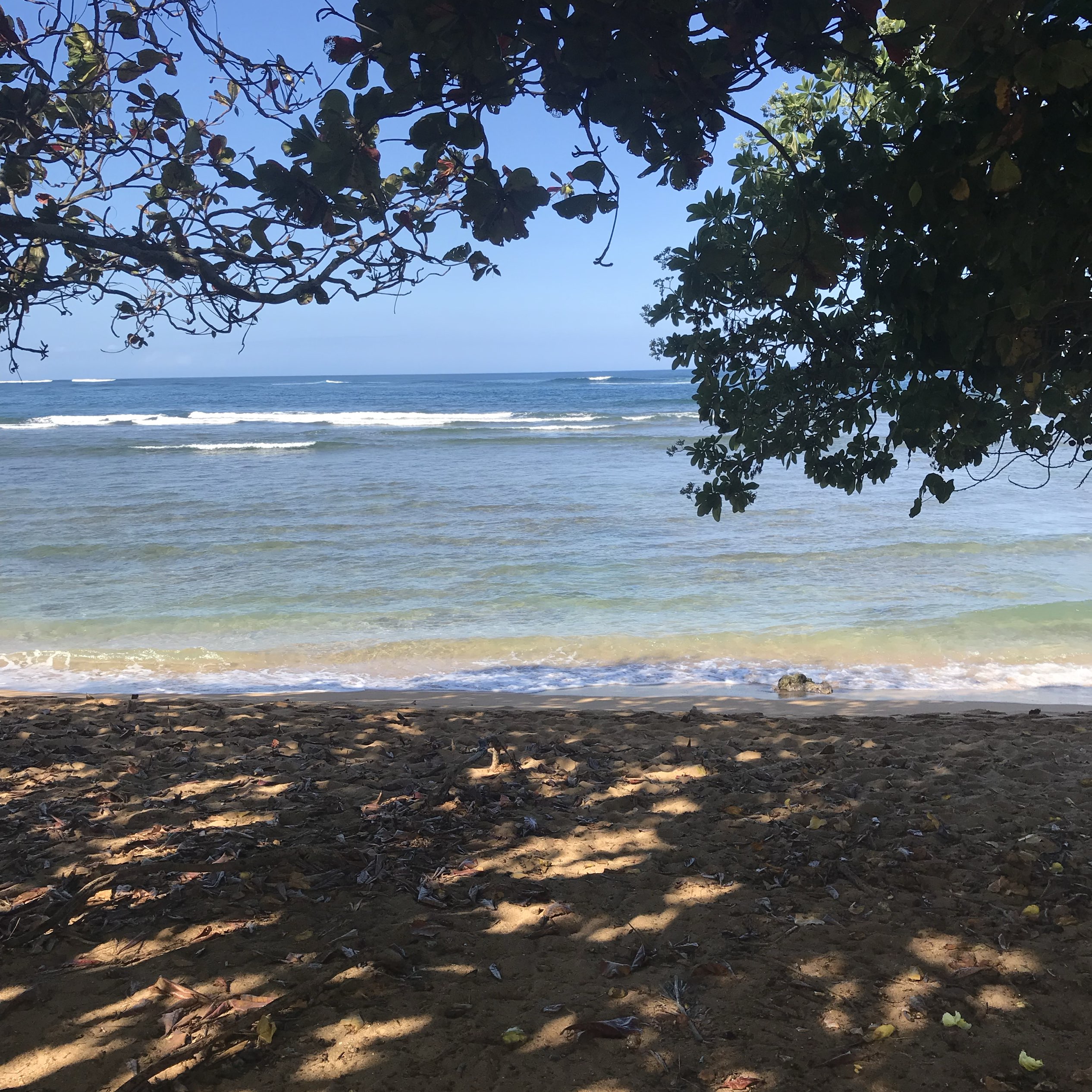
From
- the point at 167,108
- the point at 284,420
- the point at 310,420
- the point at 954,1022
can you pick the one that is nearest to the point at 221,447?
the point at 310,420

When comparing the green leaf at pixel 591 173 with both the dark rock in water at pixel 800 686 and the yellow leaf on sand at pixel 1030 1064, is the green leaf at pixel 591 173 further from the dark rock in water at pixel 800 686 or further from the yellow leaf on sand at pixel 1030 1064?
the dark rock in water at pixel 800 686

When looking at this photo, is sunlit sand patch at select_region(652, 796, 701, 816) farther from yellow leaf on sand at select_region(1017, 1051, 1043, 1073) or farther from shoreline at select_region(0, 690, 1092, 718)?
shoreline at select_region(0, 690, 1092, 718)

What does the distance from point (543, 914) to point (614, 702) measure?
3.71 metres

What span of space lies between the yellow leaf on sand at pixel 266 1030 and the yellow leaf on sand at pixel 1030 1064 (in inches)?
77.1

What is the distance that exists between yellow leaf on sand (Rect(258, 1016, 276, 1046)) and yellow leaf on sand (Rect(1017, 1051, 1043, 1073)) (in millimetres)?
1958

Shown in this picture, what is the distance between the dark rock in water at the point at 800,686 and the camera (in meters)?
6.97

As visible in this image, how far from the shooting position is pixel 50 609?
387 inches

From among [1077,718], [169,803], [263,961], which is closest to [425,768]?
[169,803]

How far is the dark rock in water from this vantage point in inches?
274

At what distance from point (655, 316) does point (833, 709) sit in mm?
3830

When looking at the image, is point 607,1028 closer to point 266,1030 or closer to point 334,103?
point 266,1030

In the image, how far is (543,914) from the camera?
3016mm

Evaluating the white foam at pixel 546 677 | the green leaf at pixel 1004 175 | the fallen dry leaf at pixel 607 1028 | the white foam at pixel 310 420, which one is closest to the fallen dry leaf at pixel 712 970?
the fallen dry leaf at pixel 607 1028

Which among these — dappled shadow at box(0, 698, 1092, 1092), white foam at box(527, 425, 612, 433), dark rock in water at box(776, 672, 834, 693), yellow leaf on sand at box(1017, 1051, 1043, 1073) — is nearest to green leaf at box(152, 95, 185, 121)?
dappled shadow at box(0, 698, 1092, 1092)
